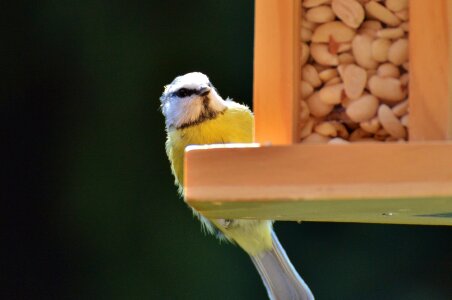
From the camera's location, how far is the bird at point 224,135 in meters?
2.50

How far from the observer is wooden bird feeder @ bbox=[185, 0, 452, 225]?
1.43 m

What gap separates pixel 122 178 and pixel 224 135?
3.89ft

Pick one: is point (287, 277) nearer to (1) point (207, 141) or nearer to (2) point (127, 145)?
(1) point (207, 141)

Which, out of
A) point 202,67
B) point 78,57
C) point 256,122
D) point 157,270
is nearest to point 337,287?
point 157,270

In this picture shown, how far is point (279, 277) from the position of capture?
104 inches

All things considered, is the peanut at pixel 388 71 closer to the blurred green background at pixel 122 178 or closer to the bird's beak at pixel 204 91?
the bird's beak at pixel 204 91

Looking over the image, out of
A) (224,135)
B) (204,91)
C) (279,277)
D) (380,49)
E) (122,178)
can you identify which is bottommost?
(279,277)

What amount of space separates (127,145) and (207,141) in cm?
119

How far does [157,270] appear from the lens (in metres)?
3.48

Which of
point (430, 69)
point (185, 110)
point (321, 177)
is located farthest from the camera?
point (185, 110)

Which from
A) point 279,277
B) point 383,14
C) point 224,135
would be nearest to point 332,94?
point 383,14

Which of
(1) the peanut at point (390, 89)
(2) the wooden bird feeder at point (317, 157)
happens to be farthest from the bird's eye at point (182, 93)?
(1) the peanut at point (390, 89)

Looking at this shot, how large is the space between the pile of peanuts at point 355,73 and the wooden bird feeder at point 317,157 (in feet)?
0.08

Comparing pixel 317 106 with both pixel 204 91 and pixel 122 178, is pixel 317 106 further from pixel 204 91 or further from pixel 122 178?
pixel 122 178
